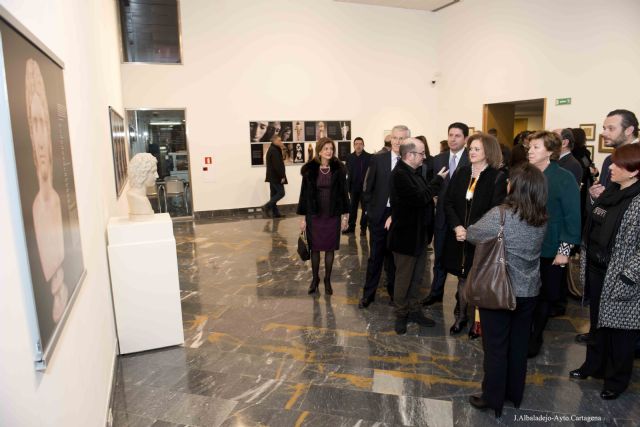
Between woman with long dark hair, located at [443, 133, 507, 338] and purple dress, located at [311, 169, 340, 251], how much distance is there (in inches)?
58.2

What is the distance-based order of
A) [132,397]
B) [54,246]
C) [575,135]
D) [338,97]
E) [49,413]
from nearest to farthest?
1. [49,413]
2. [54,246]
3. [132,397]
4. [575,135]
5. [338,97]

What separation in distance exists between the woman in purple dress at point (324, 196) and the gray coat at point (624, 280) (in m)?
2.72

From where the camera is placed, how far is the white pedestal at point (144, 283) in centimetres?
372

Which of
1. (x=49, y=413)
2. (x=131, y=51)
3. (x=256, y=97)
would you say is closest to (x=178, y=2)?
(x=131, y=51)

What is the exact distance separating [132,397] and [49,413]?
1798 mm

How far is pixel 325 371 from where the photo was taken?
350 centimetres

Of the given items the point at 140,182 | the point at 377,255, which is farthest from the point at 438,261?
the point at 140,182

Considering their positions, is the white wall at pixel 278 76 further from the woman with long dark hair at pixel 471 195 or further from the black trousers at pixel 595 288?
the black trousers at pixel 595 288

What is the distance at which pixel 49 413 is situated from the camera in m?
1.54

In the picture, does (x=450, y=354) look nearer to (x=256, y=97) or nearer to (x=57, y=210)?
(x=57, y=210)

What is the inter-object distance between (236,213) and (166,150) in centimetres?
228

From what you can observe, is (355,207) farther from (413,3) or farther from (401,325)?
(413,3)

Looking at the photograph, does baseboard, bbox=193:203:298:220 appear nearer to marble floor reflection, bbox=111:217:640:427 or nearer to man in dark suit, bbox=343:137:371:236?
man in dark suit, bbox=343:137:371:236

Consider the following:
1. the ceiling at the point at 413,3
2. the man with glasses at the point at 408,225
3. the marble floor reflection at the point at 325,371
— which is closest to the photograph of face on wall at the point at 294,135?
the ceiling at the point at 413,3
